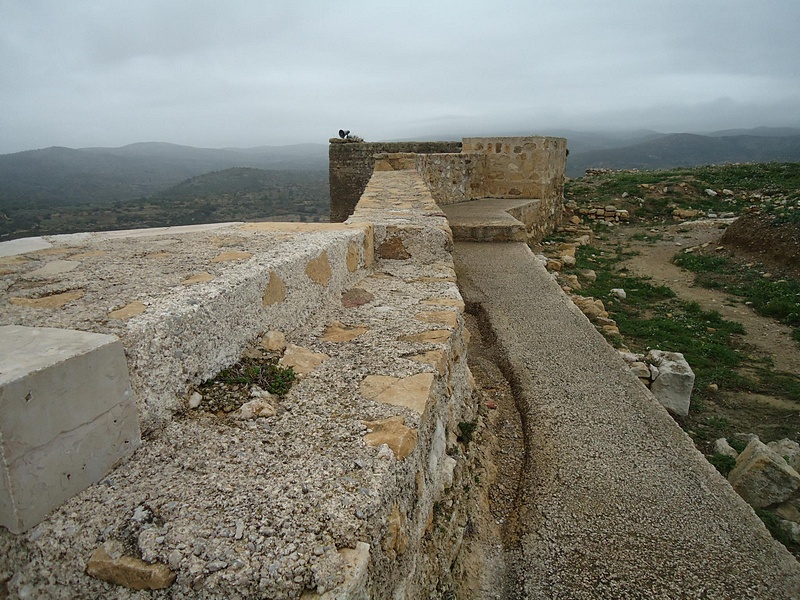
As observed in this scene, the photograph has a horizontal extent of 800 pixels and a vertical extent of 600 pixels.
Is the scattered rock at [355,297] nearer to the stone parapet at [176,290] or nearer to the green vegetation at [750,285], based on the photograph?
the stone parapet at [176,290]

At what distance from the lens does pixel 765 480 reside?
2.84 m

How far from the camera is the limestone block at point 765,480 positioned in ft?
9.13

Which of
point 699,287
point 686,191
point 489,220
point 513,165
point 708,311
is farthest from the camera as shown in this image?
point 686,191

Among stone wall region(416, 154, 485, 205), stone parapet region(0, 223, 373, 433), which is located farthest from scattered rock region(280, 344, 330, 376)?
stone wall region(416, 154, 485, 205)

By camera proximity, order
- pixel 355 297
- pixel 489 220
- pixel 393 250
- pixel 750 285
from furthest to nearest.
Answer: pixel 750 285
pixel 489 220
pixel 393 250
pixel 355 297

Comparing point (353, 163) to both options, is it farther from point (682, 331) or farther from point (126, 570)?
point (126, 570)

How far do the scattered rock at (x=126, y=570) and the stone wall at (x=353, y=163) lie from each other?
33.2ft

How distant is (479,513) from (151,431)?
4.49ft

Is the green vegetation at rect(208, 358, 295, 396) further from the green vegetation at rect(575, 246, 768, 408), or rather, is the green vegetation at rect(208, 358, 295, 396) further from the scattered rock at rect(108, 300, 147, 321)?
the green vegetation at rect(575, 246, 768, 408)

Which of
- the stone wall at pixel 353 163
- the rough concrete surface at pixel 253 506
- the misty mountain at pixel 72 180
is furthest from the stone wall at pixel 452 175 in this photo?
the misty mountain at pixel 72 180

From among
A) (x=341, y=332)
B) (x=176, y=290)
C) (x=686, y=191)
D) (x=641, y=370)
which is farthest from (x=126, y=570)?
(x=686, y=191)

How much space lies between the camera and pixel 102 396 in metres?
1.19

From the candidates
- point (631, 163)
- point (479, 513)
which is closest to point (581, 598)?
point (479, 513)

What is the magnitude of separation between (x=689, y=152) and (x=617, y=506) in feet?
259
